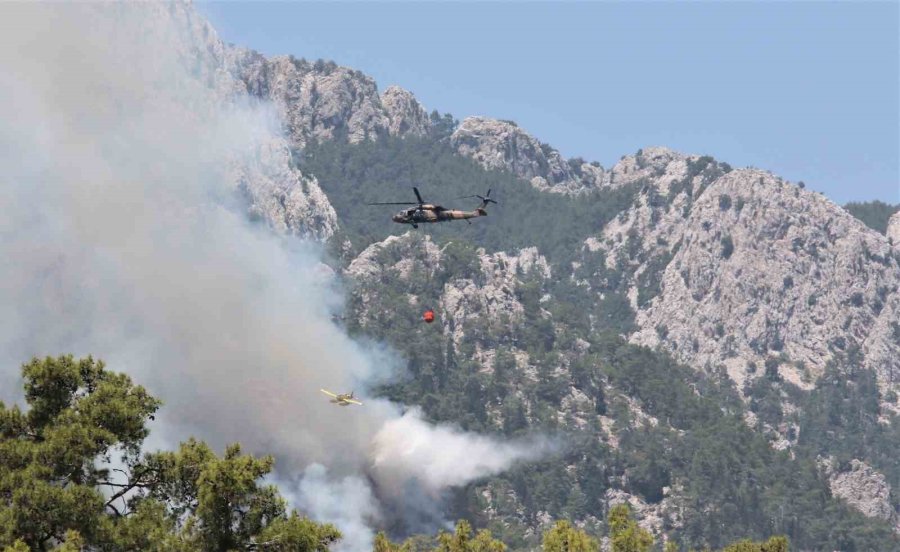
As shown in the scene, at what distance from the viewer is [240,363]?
18762 cm

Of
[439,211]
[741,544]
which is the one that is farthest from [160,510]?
[439,211]

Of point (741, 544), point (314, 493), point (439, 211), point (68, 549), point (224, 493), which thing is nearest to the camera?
point (68, 549)

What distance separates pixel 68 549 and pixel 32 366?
422 inches

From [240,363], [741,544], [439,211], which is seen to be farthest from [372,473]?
[741,544]

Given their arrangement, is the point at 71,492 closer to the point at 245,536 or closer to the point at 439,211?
the point at 245,536

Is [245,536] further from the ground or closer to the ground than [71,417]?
closer to the ground

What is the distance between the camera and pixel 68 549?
57.5 meters

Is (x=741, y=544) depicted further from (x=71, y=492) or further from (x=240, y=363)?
(x=240, y=363)

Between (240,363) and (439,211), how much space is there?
7395cm

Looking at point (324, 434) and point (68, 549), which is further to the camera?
point (324, 434)

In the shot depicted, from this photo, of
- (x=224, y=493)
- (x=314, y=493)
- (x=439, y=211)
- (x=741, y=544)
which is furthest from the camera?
(x=314, y=493)

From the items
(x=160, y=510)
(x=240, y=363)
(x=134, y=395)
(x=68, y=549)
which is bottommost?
(x=68, y=549)

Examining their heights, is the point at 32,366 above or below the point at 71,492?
above

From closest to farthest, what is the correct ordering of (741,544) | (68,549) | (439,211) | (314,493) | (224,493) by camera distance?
1. (68,549)
2. (224,493)
3. (741,544)
4. (439,211)
5. (314,493)
